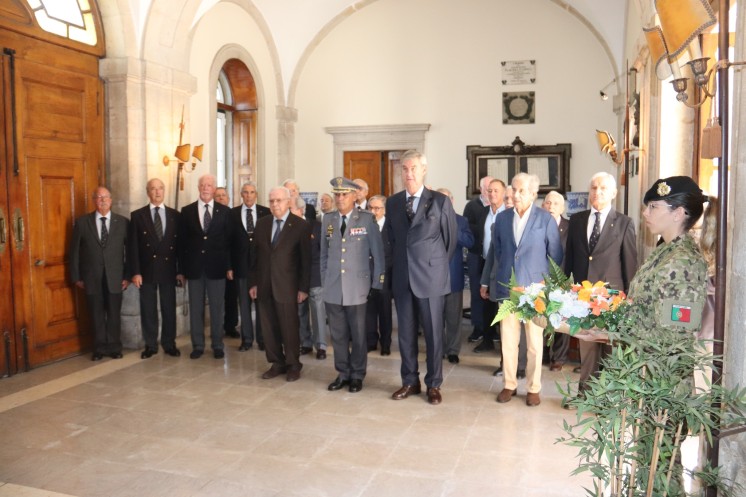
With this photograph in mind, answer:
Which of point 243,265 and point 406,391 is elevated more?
point 243,265

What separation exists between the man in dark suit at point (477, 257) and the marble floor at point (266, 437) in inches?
45.2

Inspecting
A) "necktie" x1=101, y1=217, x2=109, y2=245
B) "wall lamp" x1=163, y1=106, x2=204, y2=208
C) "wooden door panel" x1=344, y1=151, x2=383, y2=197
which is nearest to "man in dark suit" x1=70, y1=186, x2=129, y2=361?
"necktie" x1=101, y1=217, x2=109, y2=245

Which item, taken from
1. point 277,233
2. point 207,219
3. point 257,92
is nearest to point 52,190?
point 207,219

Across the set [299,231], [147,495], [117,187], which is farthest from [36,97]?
[147,495]

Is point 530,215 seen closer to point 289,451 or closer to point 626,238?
point 626,238

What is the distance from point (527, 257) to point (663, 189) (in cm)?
231

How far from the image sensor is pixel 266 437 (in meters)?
4.06

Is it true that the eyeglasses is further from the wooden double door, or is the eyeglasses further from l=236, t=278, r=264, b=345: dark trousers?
the wooden double door

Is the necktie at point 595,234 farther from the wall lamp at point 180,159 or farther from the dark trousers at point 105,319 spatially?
the wall lamp at point 180,159

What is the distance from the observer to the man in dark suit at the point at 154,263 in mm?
6091

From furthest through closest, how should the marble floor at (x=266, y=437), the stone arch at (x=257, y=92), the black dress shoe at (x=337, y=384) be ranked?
1. the stone arch at (x=257, y=92)
2. the black dress shoe at (x=337, y=384)
3. the marble floor at (x=266, y=437)

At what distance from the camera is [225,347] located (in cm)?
659

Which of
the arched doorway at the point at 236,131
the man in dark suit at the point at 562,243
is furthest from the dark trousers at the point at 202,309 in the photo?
the arched doorway at the point at 236,131

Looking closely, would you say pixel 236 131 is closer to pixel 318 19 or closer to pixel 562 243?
pixel 318 19
